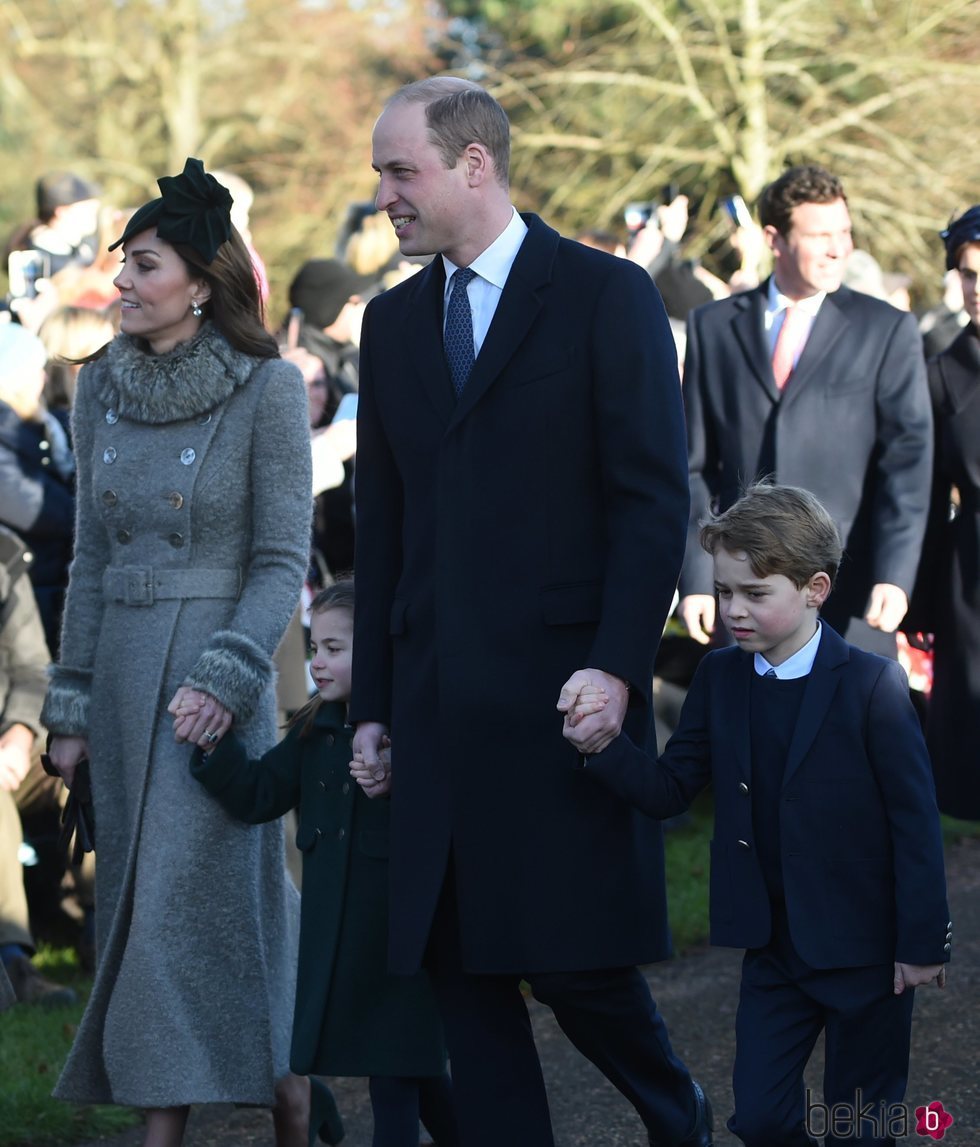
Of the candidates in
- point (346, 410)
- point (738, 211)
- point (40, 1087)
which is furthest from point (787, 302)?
point (738, 211)

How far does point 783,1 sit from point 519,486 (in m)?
12.1

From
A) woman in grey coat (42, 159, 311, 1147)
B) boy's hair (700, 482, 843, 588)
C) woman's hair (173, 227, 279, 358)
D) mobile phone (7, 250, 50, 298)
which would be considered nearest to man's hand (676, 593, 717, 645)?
woman in grey coat (42, 159, 311, 1147)

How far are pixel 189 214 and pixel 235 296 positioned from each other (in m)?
0.24

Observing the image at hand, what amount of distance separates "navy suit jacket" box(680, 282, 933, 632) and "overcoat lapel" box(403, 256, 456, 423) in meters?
1.97

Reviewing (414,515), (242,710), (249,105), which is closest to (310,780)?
(242,710)

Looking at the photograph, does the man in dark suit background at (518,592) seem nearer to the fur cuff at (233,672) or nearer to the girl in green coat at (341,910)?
the girl in green coat at (341,910)

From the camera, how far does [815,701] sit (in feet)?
12.1

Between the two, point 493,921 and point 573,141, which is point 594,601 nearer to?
point 493,921

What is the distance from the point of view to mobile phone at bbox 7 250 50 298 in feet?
25.9

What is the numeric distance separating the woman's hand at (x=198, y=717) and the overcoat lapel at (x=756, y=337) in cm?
220

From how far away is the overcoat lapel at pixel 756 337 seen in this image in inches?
224

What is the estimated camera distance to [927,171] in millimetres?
14852

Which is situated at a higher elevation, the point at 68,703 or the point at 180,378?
the point at 180,378

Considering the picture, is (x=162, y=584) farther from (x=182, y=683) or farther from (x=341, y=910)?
(x=341, y=910)
